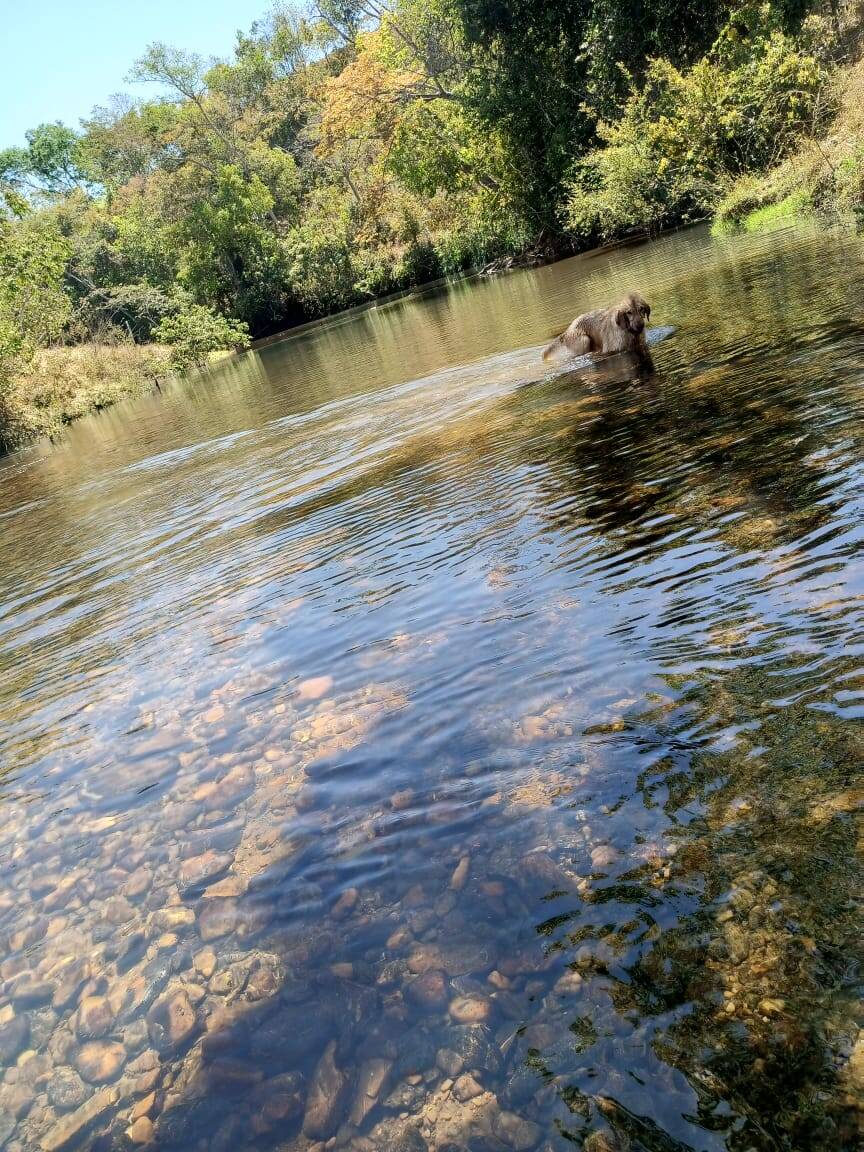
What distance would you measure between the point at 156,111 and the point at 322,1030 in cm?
7668

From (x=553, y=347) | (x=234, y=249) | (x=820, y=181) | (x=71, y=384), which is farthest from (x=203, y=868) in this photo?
(x=234, y=249)

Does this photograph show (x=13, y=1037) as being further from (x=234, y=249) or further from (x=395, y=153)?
(x=234, y=249)

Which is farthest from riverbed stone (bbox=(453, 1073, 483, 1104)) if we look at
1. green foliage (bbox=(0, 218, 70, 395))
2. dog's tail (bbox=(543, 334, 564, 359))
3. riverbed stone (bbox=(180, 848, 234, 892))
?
green foliage (bbox=(0, 218, 70, 395))

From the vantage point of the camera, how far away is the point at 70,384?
3612 cm

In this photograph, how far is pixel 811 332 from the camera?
30.3ft

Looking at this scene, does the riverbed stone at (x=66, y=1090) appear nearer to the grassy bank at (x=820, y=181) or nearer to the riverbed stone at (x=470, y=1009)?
the riverbed stone at (x=470, y=1009)

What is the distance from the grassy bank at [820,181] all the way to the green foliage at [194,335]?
35.8m

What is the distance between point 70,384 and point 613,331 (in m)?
31.5

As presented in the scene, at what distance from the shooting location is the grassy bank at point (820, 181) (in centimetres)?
1616

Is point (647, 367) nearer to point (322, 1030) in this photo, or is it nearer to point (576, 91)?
point (322, 1030)

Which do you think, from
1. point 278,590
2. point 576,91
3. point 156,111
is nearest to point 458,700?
point 278,590

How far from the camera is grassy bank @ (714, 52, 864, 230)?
53.0 ft

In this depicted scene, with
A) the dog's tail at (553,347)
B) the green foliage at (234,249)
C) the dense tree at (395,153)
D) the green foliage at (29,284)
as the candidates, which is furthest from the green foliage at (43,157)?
the dog's tail at (553,347)

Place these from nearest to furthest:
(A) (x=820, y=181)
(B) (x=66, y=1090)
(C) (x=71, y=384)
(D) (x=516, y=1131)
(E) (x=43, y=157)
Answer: (D) (x=516, y=1131) → (B) (x=66, y=1090) → (A) (x=820, y=181) → (C) (x=71, y=384) → (E) (x=43, y=157)
